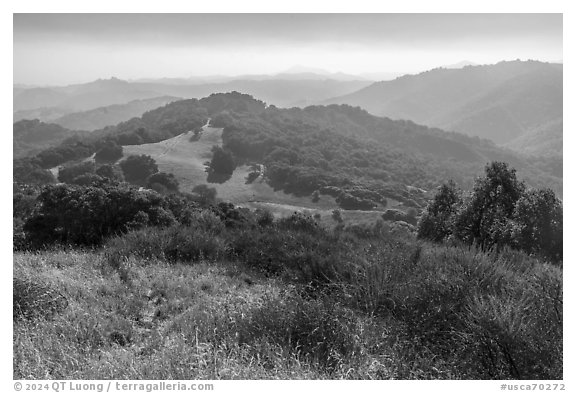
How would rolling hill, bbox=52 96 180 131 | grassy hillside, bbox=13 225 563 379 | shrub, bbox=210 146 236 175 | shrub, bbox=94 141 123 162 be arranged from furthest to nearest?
rolling hill, bbox=52 96 180 131
shrub, bbox=210 146 236 175
shrub, bbox=94 141 123 162
grassy hillside, bbox=13 225 563 379

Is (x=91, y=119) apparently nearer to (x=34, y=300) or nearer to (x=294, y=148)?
(x=294, y=148)

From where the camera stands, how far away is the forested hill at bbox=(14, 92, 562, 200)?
55375 millimetres

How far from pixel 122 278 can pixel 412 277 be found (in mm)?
3896

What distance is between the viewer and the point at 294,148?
7144 centimetres

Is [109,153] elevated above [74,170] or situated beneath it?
elevated above

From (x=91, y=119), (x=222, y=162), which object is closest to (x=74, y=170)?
(x=222, y=162)

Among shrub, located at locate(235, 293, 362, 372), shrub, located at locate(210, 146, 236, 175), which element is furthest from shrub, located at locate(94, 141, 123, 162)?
shrub, located at locate(235, 293, 362, 372)

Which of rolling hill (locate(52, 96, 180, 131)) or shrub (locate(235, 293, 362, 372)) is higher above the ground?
rolling hill (locate(52, 96, 180, 131))

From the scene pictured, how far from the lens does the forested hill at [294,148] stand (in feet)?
182

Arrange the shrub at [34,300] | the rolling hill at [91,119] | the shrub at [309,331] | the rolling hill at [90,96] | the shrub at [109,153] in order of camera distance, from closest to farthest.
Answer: the shrub at [309,331] → the shrub at [34,300] → the shrub at [109,153] → the rolling hill at [90,96] → the rolling hill at [91,119]

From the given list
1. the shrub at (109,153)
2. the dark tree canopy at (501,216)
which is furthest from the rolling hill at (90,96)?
the dark tree canopy at (501,216)

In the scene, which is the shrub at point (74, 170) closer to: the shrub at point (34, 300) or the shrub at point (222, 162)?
the shrub at point (222, 162)

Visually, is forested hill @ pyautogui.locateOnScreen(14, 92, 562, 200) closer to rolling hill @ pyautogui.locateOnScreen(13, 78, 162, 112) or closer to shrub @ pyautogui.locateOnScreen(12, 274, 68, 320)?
rolling hill @ pyautogui.locateOnScreen(13, 78, 162, 112)
